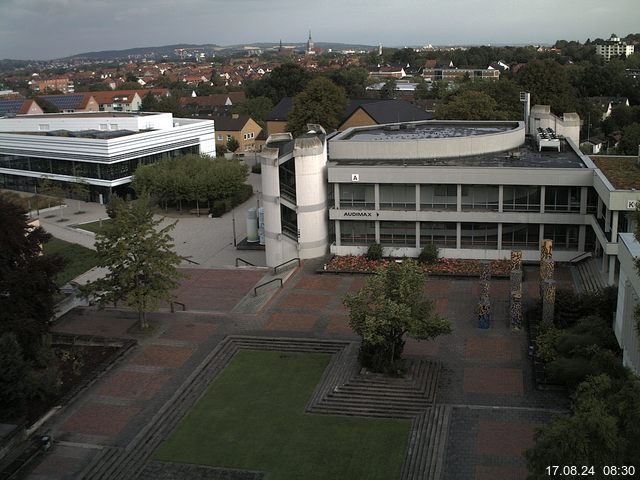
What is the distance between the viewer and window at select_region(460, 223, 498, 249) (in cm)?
3816

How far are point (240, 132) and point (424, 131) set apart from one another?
4448 cm

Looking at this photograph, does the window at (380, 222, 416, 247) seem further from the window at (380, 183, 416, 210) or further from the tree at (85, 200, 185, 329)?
the tree at (85, 200, 185, 329)

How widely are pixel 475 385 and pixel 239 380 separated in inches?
332

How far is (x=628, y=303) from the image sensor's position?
886 inches

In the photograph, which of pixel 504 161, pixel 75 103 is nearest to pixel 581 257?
pixel 504 161

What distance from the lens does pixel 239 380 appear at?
85.7 ft

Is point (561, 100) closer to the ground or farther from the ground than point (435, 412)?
farther from the ground

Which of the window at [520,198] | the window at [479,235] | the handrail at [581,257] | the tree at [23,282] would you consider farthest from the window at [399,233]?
the tree at [23,282]

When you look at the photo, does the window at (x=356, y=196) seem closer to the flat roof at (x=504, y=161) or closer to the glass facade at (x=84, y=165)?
the flat roof at (x=504, y=161)

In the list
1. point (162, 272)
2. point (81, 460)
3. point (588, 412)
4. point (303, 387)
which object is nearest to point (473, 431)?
point (303, 387)

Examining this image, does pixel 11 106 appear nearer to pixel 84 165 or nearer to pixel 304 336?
pixel 84 165

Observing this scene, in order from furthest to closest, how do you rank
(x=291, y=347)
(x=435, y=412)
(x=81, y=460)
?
(x=291, y=347), (x=435, y=412), (x=81, y=460)

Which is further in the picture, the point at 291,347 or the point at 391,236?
the point at 391,236

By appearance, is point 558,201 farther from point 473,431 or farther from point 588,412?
point 588,412
